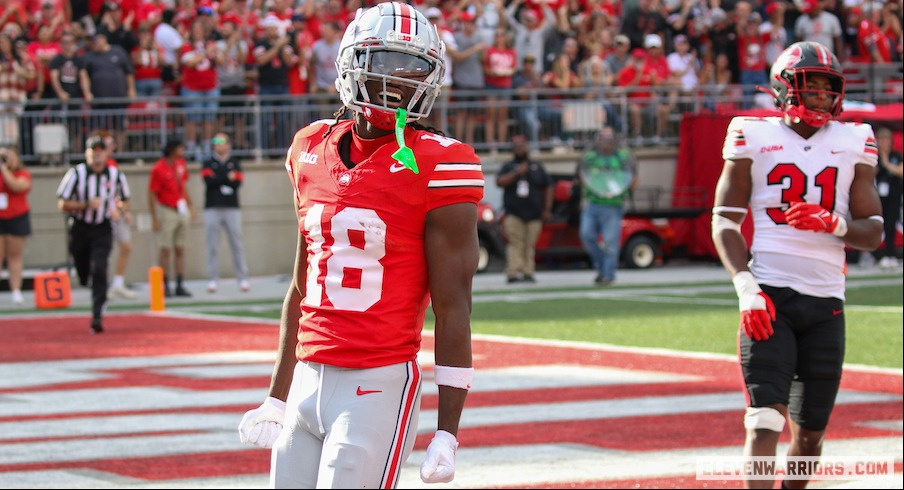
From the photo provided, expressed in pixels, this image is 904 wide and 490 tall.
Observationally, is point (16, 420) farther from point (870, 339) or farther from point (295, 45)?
point (295, 45)

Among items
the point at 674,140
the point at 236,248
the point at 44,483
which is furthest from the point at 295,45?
the point at 44,483

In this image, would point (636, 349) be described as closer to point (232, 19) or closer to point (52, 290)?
point (52, 290)

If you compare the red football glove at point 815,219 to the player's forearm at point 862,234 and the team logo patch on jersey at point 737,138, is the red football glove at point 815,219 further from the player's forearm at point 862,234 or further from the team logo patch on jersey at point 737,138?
the team logo patch on jersey at point 737,138

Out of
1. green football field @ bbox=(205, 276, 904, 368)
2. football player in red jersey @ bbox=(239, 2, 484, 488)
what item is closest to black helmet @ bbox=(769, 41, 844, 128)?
football player in red jersey @ bbox=(239, 2, 484, 488)

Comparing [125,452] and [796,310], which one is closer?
[796,310]

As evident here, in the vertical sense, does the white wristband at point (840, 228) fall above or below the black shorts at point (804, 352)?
above

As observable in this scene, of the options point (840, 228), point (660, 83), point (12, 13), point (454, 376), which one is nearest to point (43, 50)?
point (12, 13)

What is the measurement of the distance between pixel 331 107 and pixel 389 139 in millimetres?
18058

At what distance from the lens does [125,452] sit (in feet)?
27.1

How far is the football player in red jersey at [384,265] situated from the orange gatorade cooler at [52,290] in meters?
14.2

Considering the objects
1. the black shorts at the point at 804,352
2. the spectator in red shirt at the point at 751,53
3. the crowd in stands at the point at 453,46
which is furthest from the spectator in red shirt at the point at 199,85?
the black shorts at the point at 804,352

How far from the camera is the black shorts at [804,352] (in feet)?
20.3

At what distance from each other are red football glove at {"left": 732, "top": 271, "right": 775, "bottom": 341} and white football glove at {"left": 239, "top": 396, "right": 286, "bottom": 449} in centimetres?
242

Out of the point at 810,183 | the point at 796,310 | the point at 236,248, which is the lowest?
the point at 236,248
